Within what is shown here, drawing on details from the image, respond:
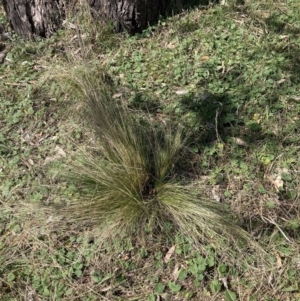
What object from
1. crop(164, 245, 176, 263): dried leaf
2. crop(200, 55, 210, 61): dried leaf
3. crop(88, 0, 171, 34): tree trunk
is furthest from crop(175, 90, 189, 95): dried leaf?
crop(164, 245, 176, 263): dried leaf

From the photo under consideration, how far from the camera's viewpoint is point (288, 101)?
136 inches

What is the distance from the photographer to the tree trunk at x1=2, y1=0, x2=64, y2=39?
414 cm

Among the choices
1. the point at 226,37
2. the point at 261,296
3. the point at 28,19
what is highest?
the point at 28,19

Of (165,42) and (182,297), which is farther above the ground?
(165,42)

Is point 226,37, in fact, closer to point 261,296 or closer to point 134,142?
point 134,142

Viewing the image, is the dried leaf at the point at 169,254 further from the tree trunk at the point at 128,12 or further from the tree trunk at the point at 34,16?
the tree trunk at the point at 34,16

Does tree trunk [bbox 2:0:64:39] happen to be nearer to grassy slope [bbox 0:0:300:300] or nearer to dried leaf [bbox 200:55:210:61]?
grassy slope [bbox 0:0:300:300]

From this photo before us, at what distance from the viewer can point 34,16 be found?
421 centimetres

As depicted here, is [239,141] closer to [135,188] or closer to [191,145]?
[191,145]

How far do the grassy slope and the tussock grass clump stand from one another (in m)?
0.12

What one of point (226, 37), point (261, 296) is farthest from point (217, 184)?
point (226, 37)

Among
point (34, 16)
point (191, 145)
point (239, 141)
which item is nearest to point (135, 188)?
point (191, 145)

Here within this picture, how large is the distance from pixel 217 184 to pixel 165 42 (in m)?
1.66

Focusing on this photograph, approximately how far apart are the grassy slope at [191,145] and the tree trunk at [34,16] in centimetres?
13
